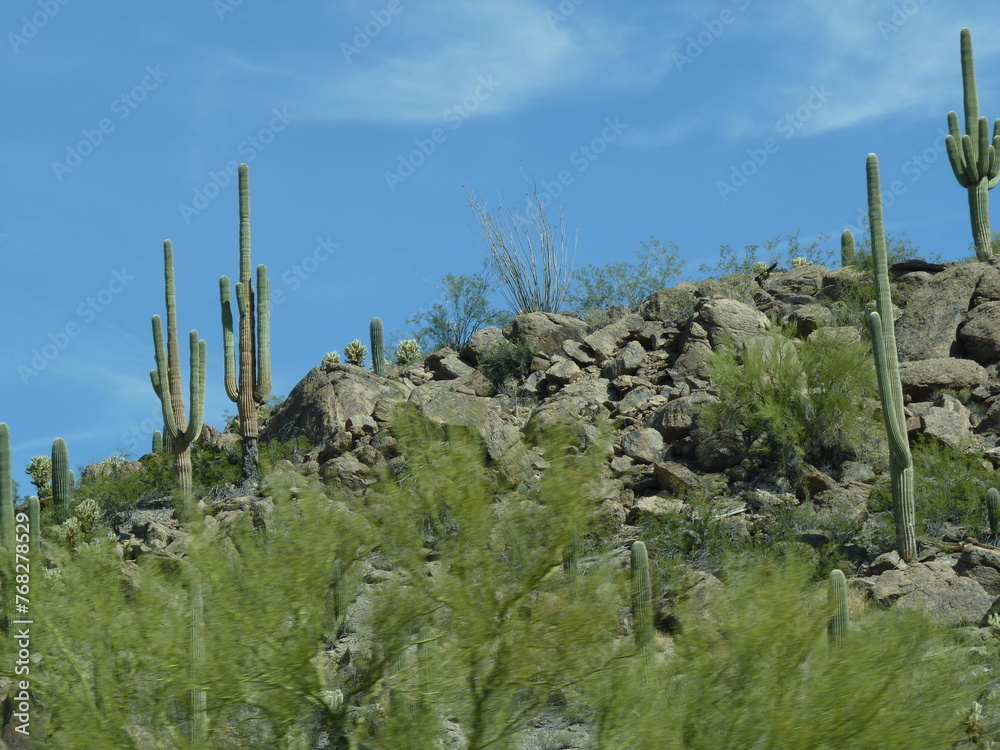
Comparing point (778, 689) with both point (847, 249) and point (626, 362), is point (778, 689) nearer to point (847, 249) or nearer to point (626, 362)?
point (626, 362)

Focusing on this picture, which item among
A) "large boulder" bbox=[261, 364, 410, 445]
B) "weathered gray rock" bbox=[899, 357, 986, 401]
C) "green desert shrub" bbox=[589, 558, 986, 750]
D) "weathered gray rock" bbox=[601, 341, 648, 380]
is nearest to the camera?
"green desert shrub" bbox=[589, 558, 986, 750]

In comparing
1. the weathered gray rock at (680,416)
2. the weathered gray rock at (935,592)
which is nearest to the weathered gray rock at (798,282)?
the weathered gray rock at (680,416)

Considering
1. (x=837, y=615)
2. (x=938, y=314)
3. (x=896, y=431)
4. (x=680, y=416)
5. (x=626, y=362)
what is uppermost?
(x=938, y=314)

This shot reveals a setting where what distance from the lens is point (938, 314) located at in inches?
894

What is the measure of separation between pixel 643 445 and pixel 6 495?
9.63 meters

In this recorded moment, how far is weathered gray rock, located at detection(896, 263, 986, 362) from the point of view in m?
22.2

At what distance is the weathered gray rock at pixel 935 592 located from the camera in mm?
14266

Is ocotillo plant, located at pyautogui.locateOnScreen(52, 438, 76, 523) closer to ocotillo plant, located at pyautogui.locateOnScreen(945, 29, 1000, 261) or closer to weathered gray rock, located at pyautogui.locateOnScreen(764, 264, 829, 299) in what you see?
weathered gray rock, located at pyautogui.locateOnScreen(764, 264, 829, 299)

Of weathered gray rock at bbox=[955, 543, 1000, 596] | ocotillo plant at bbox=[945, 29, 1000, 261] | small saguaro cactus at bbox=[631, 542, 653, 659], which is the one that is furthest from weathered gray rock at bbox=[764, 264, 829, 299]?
small saguaro cactus at bbox=[631, 542, 653, 659]

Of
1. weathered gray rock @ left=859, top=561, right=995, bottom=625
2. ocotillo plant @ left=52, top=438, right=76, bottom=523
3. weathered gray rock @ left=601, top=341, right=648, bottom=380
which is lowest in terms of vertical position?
weathered gray rock @ left=859, top=561, right=995, bottom=625

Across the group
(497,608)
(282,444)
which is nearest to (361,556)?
(497,608)

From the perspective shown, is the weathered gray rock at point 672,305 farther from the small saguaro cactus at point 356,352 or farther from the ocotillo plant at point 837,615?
the ocotillo plant at point 837,615

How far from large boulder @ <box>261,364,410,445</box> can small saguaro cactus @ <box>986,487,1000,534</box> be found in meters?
10.2

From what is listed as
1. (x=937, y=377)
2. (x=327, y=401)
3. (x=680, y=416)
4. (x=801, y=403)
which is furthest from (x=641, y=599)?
(x=327, y=401)
